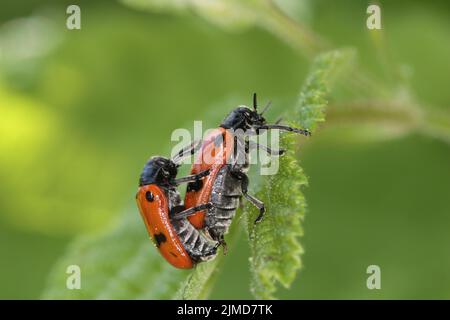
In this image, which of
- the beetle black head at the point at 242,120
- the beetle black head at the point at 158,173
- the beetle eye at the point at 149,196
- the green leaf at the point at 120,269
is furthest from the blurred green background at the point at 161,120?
the beetle eye at the point at 149,196

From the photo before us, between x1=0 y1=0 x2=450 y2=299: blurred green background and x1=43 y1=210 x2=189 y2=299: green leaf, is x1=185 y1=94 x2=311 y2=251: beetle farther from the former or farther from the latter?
x1=0 y1=0 x2=450 y2=299: blurred green background

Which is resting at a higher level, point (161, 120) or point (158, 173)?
point (161, 120)

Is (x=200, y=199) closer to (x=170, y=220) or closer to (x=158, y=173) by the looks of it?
(x=170, y=220)

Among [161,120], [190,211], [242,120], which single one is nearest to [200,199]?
[190,211]

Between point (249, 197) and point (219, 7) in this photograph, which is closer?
point (249, 197)

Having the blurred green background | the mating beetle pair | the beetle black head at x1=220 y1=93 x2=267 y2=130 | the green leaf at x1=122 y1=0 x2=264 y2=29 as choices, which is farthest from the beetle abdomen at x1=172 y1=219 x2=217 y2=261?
the blurred green background

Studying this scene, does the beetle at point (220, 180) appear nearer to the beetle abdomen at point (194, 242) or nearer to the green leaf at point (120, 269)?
the beetle abdomen at point (194, 242)

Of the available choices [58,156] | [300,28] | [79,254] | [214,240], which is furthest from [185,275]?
[58,156]

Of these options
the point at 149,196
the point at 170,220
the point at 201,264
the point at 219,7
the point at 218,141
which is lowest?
the point at 201,264
